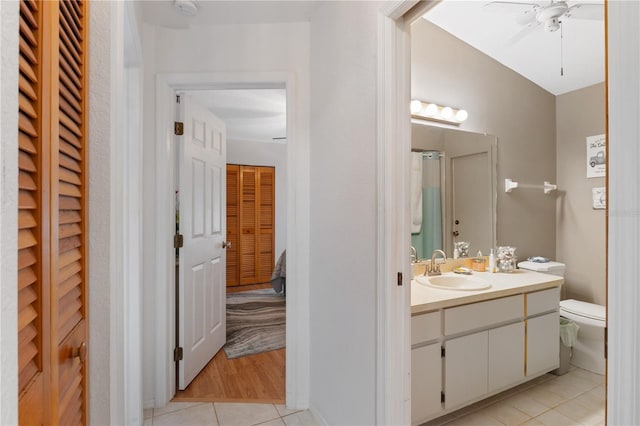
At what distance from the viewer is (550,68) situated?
9.28 ft

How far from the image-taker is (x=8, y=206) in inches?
14.3

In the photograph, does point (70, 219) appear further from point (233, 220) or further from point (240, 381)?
point (233, 220)

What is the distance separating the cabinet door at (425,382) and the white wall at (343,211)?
378 mm

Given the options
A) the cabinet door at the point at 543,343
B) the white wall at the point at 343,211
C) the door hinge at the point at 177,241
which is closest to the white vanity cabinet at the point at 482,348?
the cabinet door at the point at 543,343

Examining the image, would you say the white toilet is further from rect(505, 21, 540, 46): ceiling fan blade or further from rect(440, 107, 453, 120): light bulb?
rect(505, 21, 540, 46): ceiling fan blade

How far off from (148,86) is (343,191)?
1421 millimetres

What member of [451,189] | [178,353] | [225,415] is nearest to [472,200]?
[451,189]

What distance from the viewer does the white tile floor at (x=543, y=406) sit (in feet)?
6.47

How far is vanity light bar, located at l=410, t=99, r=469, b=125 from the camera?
94.1 inches

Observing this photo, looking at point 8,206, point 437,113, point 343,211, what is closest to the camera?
point 8,206

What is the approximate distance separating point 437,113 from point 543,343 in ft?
5.95

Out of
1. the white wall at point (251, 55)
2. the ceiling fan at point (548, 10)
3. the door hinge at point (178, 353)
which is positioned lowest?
the door hinge at point (178, 353)

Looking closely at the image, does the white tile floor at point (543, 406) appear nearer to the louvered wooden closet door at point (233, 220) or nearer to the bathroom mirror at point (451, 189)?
the bathroom mirror at point (451, 189)

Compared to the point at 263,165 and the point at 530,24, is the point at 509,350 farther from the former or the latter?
the point at 263,165
